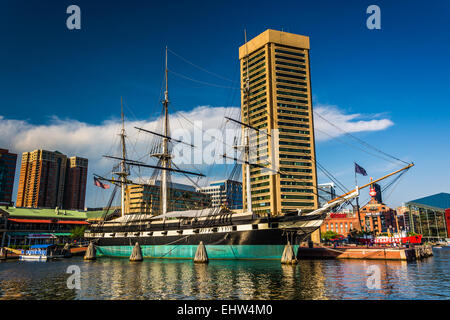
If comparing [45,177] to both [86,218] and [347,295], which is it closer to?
[86,218]

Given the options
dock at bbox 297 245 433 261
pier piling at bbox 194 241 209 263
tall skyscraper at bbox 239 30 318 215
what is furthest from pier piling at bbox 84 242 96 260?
tall skyscraper at bbox 239 30 318 215

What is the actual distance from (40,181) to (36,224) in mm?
85523

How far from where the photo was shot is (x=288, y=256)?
36375 millimetres

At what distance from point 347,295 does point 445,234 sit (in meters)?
148

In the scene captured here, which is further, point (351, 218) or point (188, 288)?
point (351, 218)

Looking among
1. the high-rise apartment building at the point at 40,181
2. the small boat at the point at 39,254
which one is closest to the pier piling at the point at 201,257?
the small boat at the point at 39,254

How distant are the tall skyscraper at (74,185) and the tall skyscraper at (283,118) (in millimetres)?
121909

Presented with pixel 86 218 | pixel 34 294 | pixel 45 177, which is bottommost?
pixel 34 294

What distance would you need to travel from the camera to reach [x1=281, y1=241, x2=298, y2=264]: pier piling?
119 feet

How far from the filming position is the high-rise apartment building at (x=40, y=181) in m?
172

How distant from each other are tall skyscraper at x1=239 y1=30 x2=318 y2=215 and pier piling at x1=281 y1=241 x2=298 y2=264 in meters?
75.4

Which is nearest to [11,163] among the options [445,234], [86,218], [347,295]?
[86,218]
